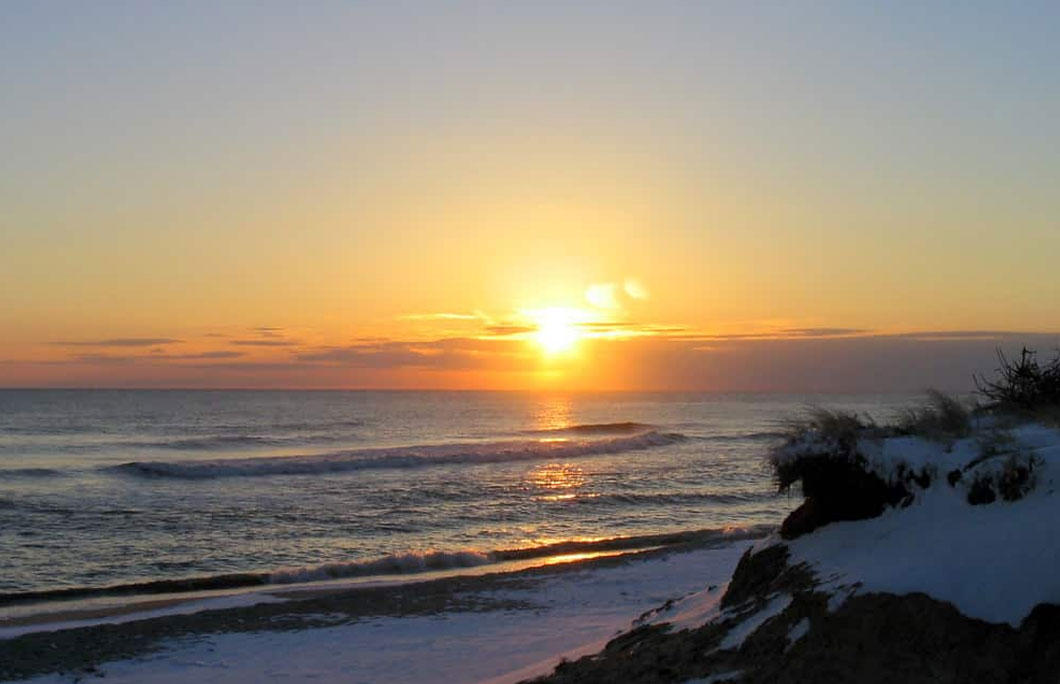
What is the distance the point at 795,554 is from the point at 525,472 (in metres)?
30.4

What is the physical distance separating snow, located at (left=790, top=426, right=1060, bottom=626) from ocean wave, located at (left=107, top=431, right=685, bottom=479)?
113 ft

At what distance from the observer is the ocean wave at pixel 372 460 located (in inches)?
1602

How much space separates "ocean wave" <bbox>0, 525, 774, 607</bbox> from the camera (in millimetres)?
17547

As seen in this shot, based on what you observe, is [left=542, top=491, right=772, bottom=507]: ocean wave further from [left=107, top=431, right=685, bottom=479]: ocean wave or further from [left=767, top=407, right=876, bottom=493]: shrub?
[left=767, top=407, right=876, bottom=493]: shrub

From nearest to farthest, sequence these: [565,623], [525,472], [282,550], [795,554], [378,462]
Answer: [795,554] < [565,623] < [282,550] < [525,472] < [378,462]

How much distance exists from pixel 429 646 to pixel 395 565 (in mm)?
7471

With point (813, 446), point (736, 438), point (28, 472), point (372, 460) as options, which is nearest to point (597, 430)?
point (736, 438)

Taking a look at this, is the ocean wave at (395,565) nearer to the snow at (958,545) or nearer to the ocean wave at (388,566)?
the ocean wave at (388,566)

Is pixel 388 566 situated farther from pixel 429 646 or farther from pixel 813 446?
pixel 813 446

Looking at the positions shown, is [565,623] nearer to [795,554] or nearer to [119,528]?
[795,554]

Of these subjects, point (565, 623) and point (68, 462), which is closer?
point (565, 623)

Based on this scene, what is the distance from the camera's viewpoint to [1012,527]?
24.0 feet

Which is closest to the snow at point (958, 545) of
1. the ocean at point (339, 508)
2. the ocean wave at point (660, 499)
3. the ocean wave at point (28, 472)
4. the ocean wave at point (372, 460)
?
the ocean at point (339, 508)

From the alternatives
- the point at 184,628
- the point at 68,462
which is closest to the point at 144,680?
the point at 184,628
